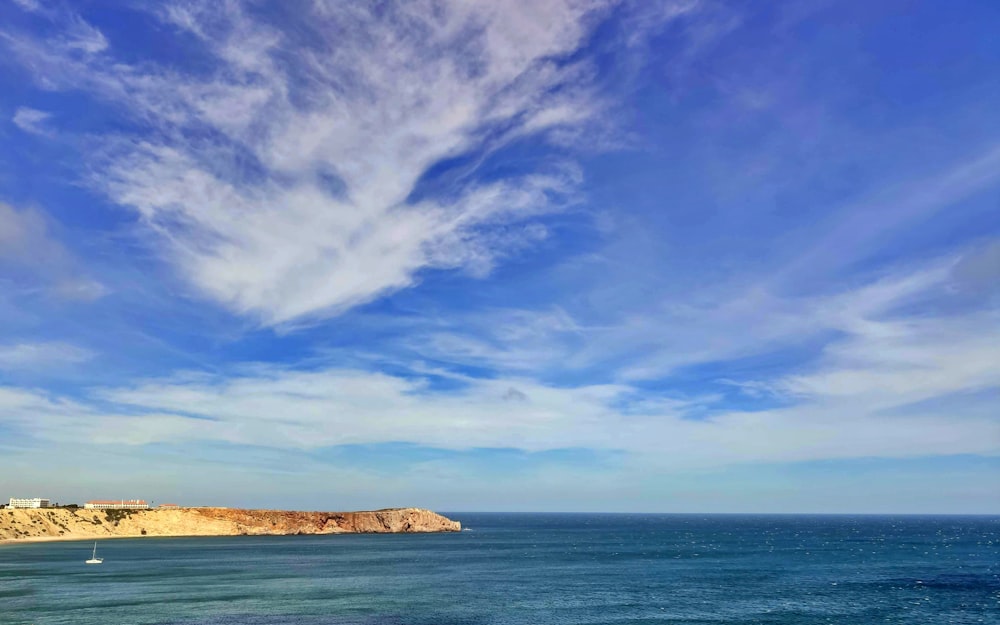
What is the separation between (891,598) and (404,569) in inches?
3166

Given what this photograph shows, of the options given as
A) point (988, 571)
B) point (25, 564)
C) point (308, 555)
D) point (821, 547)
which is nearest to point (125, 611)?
point (25, 564)

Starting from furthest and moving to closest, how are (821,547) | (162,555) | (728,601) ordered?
(821,547) < (162,555) < (728,601)

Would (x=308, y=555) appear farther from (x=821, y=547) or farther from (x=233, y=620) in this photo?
(x=821, y=547)

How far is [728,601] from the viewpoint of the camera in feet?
274

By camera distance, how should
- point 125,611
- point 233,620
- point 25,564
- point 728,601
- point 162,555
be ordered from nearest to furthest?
point 233,620, point 125,611, point 728,601, point 25,564, point 162,555

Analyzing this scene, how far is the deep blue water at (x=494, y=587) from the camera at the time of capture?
7225 cm

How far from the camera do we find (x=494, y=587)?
313 feet

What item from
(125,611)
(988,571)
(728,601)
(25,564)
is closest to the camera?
(125,611)

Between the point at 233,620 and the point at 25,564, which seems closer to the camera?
the point at 233,620

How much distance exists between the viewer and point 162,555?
481 ft

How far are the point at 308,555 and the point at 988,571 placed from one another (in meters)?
139

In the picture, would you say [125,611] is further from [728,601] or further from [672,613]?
[728,601]

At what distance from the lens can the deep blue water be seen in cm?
7225

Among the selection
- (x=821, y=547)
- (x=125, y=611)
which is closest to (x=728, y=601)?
(x=125, y=611)
